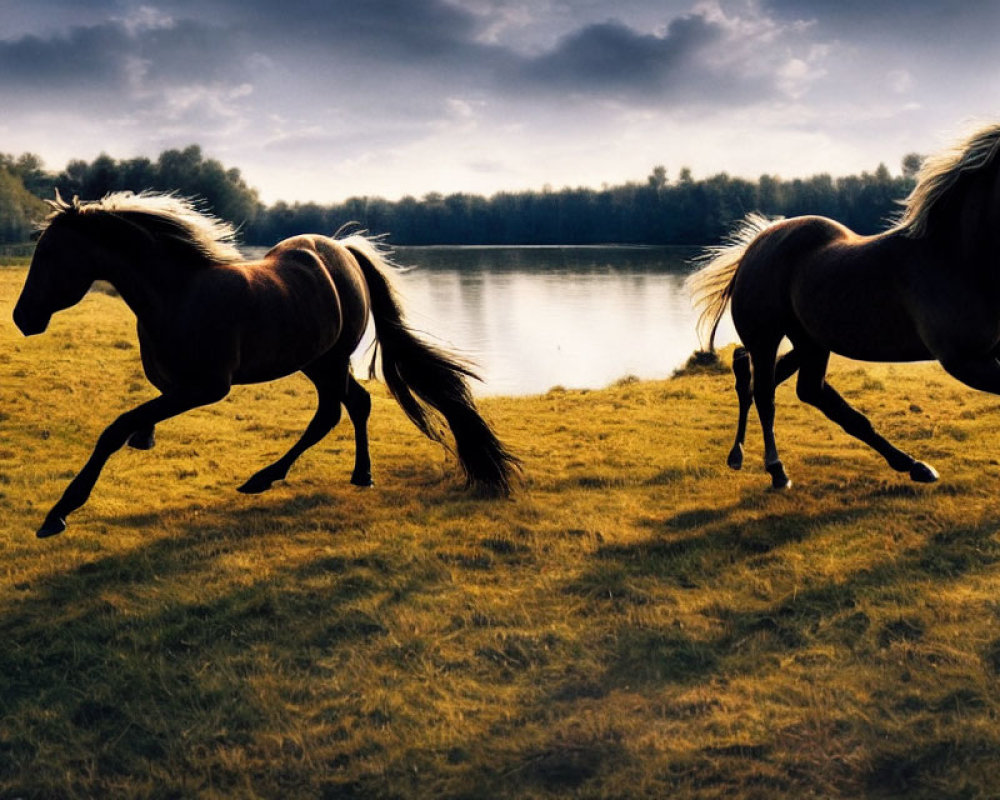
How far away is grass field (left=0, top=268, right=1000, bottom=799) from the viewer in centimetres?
304

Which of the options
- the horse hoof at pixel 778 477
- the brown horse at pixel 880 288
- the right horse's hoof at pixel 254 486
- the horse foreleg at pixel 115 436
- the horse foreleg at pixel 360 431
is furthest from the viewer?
the horse foreleg at pixel 360 431

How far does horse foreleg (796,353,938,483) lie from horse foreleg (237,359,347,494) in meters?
3.79

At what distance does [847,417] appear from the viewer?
659 cm

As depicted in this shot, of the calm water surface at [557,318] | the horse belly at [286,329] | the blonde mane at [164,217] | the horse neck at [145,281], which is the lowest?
the calm water surface at [557,318]

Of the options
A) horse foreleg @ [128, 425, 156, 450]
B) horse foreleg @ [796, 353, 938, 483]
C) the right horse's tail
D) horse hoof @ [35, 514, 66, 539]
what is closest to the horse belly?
horse foreleg @ [128, 425, 156, 450]

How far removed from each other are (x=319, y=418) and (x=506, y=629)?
2.95 metres

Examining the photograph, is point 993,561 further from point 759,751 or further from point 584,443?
point 584,443

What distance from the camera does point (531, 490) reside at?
6.74 m

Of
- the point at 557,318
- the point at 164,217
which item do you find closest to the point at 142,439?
the point at 164,217

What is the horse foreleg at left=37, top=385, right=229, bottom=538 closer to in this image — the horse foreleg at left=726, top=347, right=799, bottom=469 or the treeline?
the horse foreleg at left=726, top=347, right=799, bottom=469

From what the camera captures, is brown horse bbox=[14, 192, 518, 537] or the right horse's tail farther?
the right horse's tail

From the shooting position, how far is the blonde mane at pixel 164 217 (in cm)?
504

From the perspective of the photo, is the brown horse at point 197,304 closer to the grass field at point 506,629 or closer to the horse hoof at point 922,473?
the grass field at point 506,629

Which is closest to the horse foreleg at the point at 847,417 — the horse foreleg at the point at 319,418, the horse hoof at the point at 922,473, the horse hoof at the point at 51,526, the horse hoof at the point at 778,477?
the horse hoof at the point at 922,473
